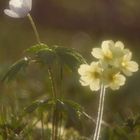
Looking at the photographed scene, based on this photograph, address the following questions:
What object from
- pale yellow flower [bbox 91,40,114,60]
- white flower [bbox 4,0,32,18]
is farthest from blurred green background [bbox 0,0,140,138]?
pale yellow flower [bbox 91,40,114,60]

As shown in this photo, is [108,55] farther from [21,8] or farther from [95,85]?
[21,8]

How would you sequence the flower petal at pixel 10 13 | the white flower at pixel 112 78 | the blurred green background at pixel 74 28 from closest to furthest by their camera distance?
the white flower at pixel 112 78 < the flower petal at pixel 10 13 < the blurred green background at pixel 74 28

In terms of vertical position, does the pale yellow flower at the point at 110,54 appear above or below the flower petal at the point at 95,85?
above

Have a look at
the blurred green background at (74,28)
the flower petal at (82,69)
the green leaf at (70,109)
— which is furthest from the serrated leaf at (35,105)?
the blurred green background at (74,28)

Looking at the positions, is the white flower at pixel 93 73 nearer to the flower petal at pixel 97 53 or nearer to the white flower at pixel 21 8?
the flower petal at pixel 97 53

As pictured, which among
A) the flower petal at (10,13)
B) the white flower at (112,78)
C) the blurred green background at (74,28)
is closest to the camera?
the white flower at (112,78)

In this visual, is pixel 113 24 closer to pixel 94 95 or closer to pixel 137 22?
pixel 137 22

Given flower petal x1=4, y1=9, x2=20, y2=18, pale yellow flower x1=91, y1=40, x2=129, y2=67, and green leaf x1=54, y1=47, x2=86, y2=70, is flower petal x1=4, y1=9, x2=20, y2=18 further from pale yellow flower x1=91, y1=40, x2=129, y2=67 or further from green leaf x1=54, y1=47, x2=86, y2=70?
pale yellow flower x1=91, y1=40, x2=129, y2=67

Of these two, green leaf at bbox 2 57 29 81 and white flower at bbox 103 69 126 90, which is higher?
green leaf at bbox 2 57 29 81

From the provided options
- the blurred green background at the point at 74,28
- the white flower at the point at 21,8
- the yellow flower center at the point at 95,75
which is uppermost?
the blurred green background at the point at 74,28
